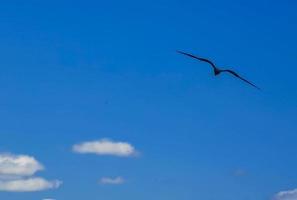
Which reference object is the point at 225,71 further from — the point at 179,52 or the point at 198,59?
the point at 179,52

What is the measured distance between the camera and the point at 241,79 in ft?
326

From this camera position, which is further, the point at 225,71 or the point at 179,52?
the point at 225,71

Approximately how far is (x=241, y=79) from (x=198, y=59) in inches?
320

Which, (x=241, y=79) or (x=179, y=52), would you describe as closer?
(x=179, y=52)

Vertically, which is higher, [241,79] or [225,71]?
[225,71]

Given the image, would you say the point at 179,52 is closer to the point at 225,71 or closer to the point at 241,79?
the point at 241,79

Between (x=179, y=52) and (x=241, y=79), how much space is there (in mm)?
13394

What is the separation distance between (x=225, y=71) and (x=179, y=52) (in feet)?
72.4

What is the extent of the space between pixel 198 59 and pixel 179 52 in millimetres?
9637

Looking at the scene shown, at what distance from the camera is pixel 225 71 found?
112062mm

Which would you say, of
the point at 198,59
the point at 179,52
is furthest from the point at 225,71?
the point at 179,52

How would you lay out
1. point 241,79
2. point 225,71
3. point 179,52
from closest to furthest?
point 179,52 → point 241,79 → point 225,71

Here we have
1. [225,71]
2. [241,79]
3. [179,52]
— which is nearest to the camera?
[179,52]

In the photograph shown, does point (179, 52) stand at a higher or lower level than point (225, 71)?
lower
